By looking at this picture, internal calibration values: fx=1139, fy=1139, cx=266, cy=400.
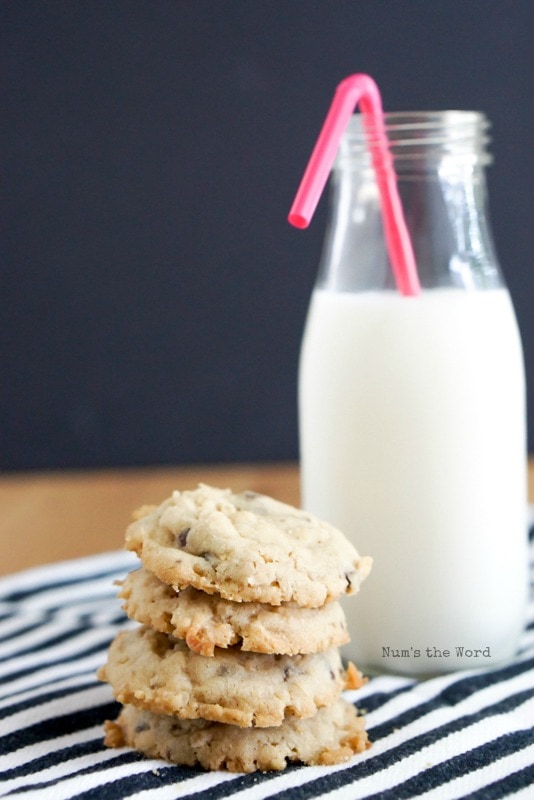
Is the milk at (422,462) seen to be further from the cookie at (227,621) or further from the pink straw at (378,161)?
the cookie at (227,621)

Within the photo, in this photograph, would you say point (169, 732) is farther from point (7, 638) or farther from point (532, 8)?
point (532, 8)

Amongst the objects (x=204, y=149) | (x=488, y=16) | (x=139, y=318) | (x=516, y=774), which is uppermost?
(x=488, y=16)

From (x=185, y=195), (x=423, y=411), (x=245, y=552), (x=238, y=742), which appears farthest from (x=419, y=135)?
(x=185, y=195)

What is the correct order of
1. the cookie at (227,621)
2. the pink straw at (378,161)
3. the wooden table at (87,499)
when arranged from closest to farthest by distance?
the cookie at (227,621)
the pink straw at (378,161)
the wooden table at (87,499)

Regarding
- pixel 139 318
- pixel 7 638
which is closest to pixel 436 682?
pixel 7 638

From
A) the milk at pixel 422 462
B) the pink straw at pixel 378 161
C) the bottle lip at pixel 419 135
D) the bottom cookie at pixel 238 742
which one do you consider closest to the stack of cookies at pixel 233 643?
the bottom cookie at pixel 238 742

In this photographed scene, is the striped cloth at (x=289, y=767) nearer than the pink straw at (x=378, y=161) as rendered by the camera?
Yes
